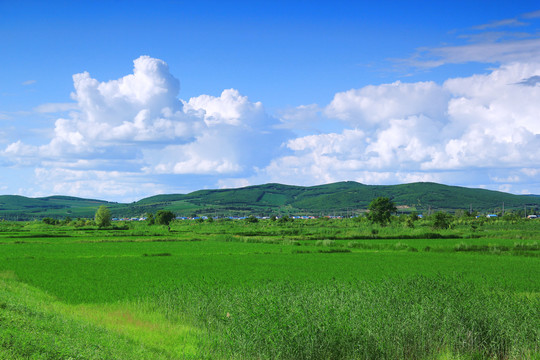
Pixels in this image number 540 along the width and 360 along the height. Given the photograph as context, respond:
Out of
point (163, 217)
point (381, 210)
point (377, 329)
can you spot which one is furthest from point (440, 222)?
point (377, 329)

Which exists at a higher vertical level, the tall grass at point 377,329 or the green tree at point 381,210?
the green tree at point 381,210

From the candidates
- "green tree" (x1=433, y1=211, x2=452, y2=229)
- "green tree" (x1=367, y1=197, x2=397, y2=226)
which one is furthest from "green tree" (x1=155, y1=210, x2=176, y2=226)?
"green tree" (x1=433, y1=211, x2=452, y2=229)

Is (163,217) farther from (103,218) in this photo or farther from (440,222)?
(440,222)

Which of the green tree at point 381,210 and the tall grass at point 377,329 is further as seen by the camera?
the green tree at point 381,210

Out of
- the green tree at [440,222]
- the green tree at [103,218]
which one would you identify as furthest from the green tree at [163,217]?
the green tree at [440,222]

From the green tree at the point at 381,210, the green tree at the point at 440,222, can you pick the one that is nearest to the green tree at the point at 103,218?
the green tree at the point at 381,210

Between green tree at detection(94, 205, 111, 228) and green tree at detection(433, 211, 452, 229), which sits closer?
green tree at detection(433, 211, 452, 229)

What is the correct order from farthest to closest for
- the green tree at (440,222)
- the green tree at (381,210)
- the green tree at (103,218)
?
1. the green tree at (103,218)
2. the green tree at (381,210)
3. the green tree at (440,222)

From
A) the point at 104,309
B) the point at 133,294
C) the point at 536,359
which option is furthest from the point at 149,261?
the point at 536,359

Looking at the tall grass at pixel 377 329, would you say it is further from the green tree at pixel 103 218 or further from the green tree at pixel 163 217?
the green tree at pixel 103 218

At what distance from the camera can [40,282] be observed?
29781mm

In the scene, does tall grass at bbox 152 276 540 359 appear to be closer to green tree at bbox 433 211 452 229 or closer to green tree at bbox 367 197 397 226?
green tree at bbox 433 211 452 229

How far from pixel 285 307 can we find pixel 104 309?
32.7 ft

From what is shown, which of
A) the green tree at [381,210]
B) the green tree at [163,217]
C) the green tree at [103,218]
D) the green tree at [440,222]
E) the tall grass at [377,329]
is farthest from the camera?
the green tree at [103,218]
